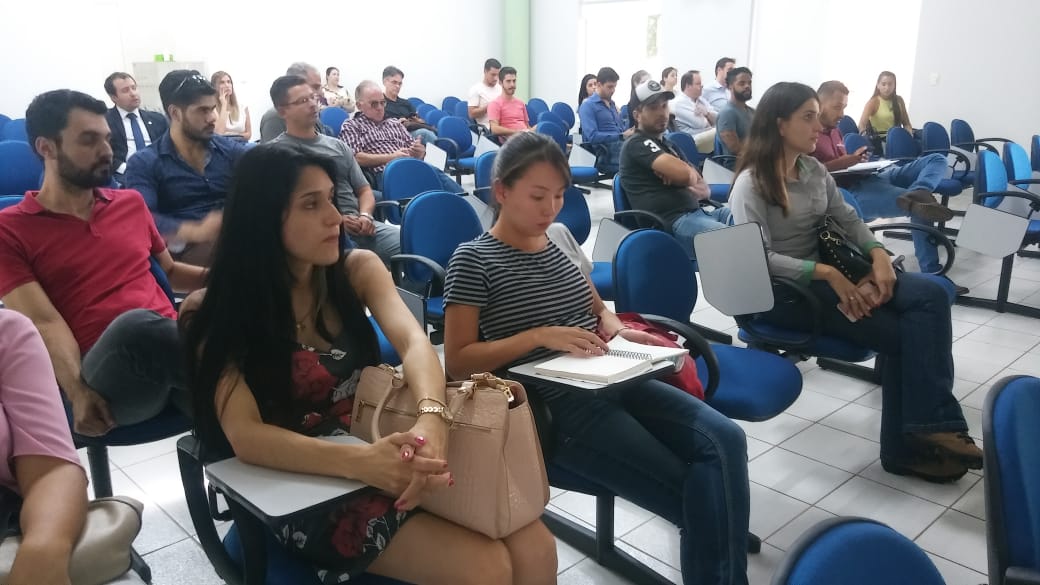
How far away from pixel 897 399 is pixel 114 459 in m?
2.67

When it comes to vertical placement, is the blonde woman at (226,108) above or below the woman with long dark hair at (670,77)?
below

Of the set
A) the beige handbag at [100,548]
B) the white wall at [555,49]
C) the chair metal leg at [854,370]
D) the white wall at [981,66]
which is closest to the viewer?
the beige handbag at [100,548]

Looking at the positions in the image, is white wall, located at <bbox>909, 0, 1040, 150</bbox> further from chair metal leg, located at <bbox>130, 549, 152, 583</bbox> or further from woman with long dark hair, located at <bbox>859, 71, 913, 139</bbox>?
chair metal leg, located at <bbox>130, 549, 152, 583</bbox>

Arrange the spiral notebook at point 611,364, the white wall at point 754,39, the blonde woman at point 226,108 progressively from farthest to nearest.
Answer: the white wall at point 754,39 → the blonde woman at point 226,108 → the spiral notebook at point 611,364

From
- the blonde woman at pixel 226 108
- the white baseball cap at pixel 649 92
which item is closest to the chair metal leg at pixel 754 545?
the white baseball cap at pixel 649 92

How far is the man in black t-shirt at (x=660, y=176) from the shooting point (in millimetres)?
3496

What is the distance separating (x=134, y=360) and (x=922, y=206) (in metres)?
4.04

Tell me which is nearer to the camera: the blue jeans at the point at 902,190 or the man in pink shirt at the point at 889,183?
the man in pink shirt at the point at 889,183

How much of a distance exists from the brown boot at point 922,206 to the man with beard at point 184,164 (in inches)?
143

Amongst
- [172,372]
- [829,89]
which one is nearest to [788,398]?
[172,372]

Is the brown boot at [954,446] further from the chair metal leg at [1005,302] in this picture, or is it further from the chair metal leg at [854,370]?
the chair metal leg at [1005,302]

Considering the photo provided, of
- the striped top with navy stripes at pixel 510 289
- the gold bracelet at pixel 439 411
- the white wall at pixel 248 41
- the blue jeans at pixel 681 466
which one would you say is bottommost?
the blue jeans at pixel 681 466

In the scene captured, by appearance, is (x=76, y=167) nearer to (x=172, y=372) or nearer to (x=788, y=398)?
(x=172, y=372)

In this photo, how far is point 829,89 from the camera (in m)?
4.36
